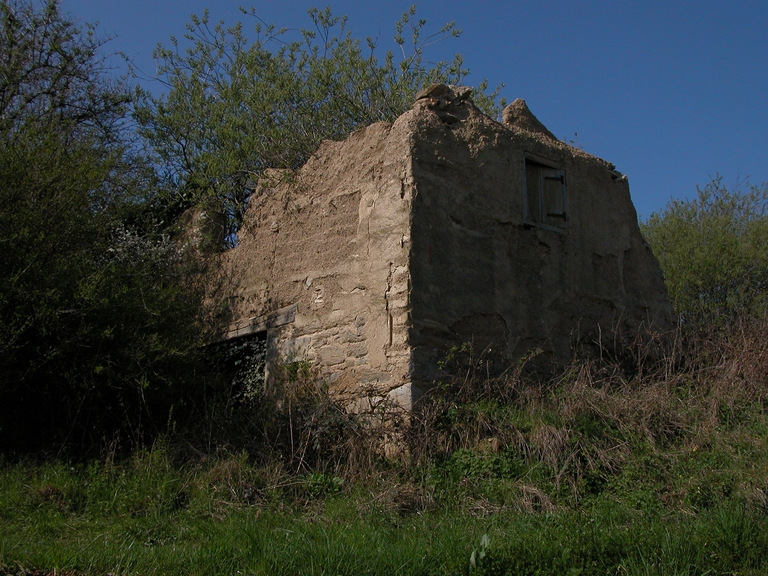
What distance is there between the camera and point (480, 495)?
6.35m

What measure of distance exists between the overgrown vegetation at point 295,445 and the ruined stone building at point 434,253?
0.41 metres

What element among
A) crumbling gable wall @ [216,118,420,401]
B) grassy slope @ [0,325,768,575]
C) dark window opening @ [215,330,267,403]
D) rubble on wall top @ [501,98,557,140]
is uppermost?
rubble on wall top @ [501,98,557,140]

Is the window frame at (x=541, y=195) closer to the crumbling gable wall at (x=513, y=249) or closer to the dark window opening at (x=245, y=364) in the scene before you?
the crumbling gable wall at (x=513, y=249)

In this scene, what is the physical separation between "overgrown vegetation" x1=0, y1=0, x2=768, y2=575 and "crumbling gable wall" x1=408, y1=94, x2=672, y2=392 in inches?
17.3

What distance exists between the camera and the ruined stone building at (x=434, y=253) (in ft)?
25.0

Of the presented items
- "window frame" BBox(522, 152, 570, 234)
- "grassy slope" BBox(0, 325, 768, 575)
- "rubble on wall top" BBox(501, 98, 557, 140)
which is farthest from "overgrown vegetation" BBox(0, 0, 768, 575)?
"rubble on wall top" BBox(501, 98, 557, 140)

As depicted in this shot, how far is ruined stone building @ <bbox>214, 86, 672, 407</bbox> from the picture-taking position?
7.62 m

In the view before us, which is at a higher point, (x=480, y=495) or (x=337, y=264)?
(x=337, y=264)

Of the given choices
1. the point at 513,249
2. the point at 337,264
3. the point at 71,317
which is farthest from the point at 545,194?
the point at 71,317

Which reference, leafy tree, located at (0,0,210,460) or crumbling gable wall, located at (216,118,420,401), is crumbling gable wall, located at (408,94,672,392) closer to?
crumbling gable wall, located at (216,118,420,401)

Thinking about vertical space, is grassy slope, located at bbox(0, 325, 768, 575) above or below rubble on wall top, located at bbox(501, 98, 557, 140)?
below

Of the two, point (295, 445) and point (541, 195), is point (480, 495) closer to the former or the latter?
→ point (295, 445)

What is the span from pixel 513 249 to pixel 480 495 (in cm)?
305

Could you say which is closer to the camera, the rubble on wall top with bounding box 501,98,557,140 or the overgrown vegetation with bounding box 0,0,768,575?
the overgrown vegetation with bounding box 0,0,768,575
